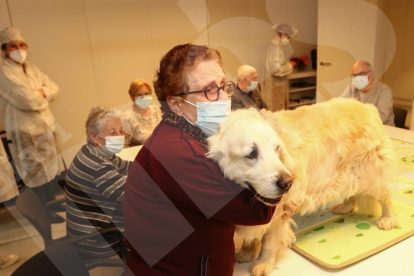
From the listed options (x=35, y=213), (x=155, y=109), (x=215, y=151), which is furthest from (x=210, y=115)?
(x=155, y=109)

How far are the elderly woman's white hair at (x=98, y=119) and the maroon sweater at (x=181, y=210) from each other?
103 cm

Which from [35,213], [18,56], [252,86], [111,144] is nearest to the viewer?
[35,213]

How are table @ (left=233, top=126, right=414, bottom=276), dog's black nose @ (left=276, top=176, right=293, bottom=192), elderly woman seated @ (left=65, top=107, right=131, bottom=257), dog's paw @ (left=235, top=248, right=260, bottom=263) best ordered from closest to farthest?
dog's black nose @ (left=276, top=176, right=293, bottom=192), table @ (left=233, top=126, right=414, bottom=276), dog's paw @ (left=235, top=248, right=260, bottom=263), elderly woman seated @ (left=65, top=107, right=131, bottom=257)

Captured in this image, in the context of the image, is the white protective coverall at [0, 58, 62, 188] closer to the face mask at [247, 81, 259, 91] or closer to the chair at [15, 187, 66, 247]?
the chair at [15, 187, 66, 247]

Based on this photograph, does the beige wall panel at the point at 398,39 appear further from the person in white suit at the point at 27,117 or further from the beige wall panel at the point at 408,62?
the person in white suit at the point at 27,117

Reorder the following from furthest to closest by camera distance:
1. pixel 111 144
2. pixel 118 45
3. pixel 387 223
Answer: pixel 118 45 < pixel 111 144 < pixel 387 223

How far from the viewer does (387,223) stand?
4.80 ft

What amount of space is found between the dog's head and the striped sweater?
0.95 m

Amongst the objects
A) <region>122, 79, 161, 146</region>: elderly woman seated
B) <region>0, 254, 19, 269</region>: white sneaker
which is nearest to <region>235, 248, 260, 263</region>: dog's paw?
<region>122, 79, 161, 146</region>: elderly woman seated

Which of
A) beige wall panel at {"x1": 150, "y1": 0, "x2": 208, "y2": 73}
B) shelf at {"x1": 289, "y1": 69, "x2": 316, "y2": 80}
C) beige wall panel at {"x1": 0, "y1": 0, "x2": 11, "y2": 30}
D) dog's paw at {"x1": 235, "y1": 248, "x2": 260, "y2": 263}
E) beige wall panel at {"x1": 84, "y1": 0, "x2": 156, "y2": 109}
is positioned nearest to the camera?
dog's paw at {"x1": 235, "y1": 248, "x2": 260, "y2": 263}

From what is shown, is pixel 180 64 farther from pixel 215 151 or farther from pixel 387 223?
pixel 387 223

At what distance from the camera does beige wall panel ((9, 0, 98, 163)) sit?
12.6 ft

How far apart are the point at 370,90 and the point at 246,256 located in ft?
7.58

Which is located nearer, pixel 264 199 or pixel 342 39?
pixel 264 199
